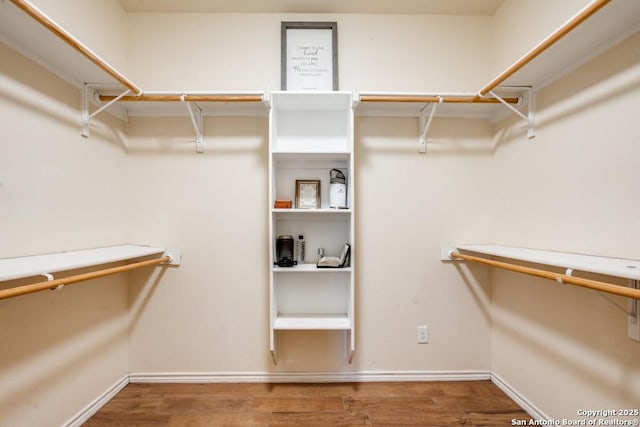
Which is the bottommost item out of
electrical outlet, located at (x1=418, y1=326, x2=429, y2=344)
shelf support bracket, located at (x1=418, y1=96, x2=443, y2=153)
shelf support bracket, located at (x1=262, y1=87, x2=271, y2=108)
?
electrical outlet, located at (x1=418, y1=326, x2=429, y2=344)

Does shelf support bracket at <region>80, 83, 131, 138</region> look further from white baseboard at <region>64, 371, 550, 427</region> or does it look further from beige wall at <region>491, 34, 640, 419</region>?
beige wall at <region>491, 34, 640, 419</region>

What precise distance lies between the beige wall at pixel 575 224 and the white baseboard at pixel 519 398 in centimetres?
3

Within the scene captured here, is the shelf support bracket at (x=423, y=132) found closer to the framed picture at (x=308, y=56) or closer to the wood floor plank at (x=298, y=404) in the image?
the framed picture at (x=308, y=56)

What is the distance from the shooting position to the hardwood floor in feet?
5.08

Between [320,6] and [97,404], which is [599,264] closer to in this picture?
[320,6]

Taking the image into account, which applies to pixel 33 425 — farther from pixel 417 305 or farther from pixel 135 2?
pixel 135 2

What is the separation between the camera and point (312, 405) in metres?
1.67

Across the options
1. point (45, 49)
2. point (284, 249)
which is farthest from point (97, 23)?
point (284, 249)

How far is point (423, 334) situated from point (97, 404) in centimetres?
206

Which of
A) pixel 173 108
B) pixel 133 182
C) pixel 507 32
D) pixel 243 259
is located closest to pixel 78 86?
pixel 173 108

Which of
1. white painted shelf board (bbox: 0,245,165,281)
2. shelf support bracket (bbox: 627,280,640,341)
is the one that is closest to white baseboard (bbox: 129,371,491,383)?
white painted shelf board (bbox: 0,245,165,281)

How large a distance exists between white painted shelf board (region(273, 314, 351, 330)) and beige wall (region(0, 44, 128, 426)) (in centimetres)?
107

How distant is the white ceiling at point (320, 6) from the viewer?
1.83 metres

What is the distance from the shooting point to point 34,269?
39.8 inches
